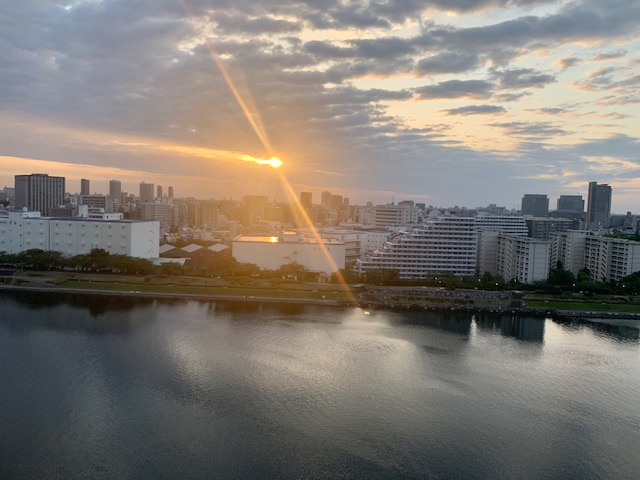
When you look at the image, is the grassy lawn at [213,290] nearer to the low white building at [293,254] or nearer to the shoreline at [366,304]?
the shoreline at [366,304]

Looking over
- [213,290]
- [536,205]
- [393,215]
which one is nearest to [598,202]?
[536,205]

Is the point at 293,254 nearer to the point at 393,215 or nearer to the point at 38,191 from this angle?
the point at 393,215

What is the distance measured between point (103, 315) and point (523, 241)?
11.7 metres

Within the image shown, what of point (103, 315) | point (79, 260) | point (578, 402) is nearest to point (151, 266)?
point (79, 260)

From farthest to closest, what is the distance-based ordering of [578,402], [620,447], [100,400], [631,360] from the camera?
[631,360] → [578,402] → [100,400] → [620,447]

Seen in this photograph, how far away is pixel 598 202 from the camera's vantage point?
40.8 metres

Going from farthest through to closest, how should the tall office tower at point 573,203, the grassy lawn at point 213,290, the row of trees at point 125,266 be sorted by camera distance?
the tall office tower at point 573,203, the row of trees at point 125,266, the grassy lawn at point 213,290

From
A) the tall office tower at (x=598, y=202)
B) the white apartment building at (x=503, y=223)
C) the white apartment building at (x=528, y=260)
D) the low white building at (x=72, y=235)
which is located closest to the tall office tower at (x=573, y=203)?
the tall office tower at (x=598, y=202)

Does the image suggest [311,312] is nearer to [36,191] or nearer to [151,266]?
[151,266]

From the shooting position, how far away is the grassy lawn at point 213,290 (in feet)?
43.2

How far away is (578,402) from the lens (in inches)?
270

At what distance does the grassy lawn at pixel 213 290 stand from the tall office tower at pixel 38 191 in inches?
956

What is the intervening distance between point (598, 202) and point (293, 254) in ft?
112

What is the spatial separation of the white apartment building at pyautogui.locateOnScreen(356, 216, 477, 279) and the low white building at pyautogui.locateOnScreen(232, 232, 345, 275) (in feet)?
2.81
